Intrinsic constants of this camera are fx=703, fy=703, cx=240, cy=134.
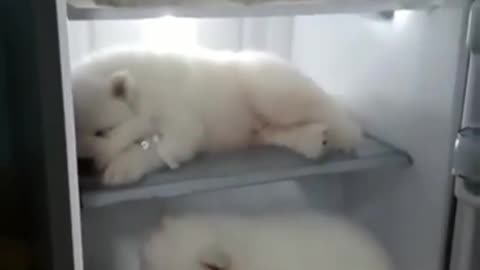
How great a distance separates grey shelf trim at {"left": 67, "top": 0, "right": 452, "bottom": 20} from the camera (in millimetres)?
816

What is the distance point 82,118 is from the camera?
966 mm

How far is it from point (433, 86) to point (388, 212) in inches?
9.9

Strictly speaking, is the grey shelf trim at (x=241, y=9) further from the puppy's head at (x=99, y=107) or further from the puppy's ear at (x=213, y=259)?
the puppy's ear at (x=213, y=259)

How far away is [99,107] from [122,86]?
0.04 metres

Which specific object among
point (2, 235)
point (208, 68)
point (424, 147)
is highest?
point (208, 68)

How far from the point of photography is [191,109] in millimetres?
1039

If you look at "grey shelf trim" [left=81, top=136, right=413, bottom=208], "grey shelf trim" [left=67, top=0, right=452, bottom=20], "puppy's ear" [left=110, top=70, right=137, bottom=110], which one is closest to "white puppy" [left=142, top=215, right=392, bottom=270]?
"grey shelf trim" [left=81, top=136, right=413, bottom=208]

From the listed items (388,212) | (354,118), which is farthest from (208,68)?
(388,212)

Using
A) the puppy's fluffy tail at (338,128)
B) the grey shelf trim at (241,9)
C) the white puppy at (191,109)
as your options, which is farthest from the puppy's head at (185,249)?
the grey shelf trim at (241,9)

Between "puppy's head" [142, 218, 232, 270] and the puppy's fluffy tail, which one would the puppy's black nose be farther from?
the puppy's fluffy tail

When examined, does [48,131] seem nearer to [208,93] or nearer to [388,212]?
[208,93]

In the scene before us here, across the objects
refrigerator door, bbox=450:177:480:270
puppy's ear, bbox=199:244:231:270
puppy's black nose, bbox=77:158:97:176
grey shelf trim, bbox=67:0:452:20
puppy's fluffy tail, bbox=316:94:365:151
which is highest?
grey shelf trim, bbox=67:0:452:20

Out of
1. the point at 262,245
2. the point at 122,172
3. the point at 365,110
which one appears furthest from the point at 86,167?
the point at 365,110

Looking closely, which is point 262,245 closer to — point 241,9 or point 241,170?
point 241,170
